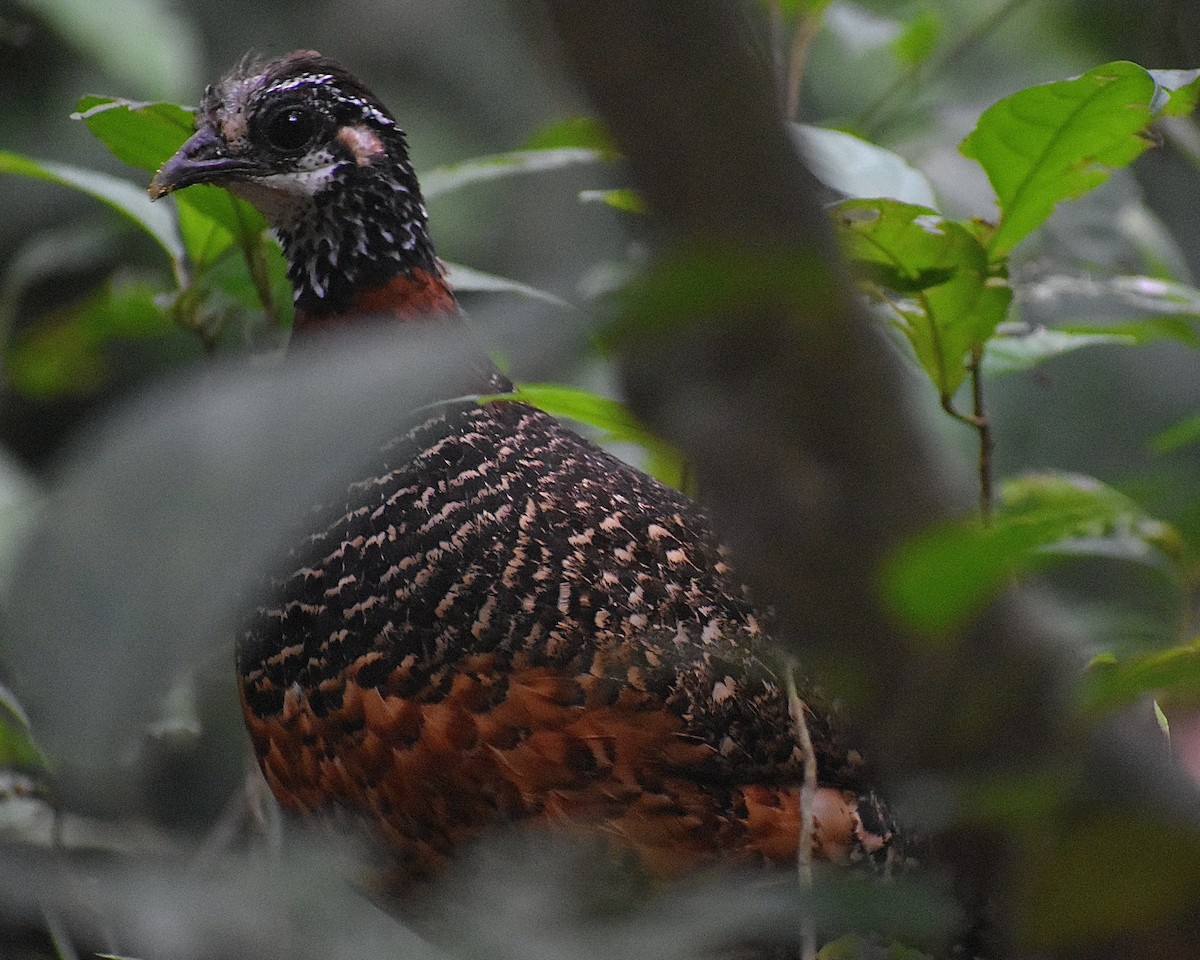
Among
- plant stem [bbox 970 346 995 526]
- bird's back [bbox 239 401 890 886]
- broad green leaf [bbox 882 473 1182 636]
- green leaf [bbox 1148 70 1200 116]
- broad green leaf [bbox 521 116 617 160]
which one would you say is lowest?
bird's back [bbox 239 401 890 886]

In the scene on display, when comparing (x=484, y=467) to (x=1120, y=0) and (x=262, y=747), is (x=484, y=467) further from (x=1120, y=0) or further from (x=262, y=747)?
(x=1120, y=0)

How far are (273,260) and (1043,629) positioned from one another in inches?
77.3

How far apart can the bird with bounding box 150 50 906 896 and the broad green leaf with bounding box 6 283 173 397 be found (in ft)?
1.13

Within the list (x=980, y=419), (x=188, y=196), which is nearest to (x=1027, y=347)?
(x=980, y=419)

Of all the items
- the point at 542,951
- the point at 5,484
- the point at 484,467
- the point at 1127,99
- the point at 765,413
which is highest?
the point at 765,413

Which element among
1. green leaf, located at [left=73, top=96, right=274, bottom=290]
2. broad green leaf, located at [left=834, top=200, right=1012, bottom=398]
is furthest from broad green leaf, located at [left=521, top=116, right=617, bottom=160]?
broad green leaf, located at [left=834, top=200, right=1012, bottom=398]

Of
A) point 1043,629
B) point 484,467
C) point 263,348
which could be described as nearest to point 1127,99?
point 484,467

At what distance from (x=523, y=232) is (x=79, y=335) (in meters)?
2.84

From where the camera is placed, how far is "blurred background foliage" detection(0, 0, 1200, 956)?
2348mm

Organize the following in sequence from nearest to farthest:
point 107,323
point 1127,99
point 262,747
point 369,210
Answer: point 1127,99 < point 262,747 < point 369,210 < point 107,323

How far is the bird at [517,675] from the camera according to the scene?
1.88m

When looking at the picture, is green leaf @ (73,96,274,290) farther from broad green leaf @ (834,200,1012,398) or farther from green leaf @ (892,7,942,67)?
green leaf @ (892,7,942,67)

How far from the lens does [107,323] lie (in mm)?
2529

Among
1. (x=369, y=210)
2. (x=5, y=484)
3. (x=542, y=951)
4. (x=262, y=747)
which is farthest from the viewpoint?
(x=5, y=484)
